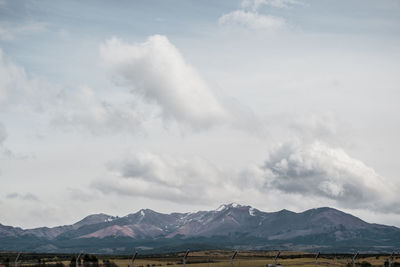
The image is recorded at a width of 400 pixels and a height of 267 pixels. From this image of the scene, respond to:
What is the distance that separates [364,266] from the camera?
95438mm

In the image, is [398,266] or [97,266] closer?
[97,266]

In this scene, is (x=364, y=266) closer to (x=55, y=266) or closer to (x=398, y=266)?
(x=398, y=266)

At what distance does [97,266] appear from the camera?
83.2m

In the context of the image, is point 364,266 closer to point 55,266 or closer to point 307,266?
point 307,266

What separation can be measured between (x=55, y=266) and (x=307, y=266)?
5300 cm

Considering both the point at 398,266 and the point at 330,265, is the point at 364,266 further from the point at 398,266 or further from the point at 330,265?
the point at 330,265

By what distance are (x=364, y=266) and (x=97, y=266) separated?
4490 cm

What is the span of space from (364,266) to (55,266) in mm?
50907

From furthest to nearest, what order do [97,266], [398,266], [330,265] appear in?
1. [330,265]
2. [398,266]
3. [97,266]

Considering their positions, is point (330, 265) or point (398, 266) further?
point (330, 265)

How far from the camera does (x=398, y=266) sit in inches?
3691

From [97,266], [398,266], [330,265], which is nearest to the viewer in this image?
[97,266]

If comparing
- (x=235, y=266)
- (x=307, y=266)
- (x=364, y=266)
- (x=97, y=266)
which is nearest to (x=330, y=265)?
(x=307, y=266)

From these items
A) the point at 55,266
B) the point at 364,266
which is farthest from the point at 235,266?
the point at 55,266
